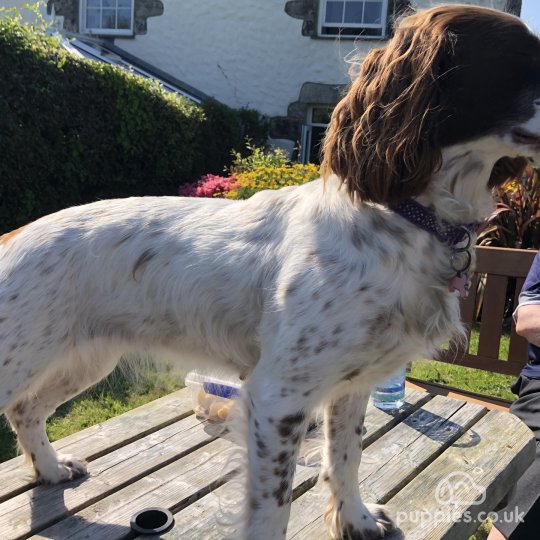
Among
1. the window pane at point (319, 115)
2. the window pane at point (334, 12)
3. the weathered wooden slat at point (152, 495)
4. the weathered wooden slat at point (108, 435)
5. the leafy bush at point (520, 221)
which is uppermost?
the window pane at point (334, 12)

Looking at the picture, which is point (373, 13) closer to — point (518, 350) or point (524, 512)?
point (518, 350)

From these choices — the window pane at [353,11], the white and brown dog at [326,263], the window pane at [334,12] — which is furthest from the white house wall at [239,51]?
the white and brown dog at [326,263]

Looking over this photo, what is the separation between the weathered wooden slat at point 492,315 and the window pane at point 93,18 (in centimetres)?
1192

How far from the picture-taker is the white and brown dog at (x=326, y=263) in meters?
1.84

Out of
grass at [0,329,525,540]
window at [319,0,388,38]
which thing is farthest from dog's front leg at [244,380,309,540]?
window at [319,0,388,38]

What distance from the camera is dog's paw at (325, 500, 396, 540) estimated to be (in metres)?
2.30

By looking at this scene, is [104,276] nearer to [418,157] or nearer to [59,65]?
[418,157]

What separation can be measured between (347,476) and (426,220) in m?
1.06

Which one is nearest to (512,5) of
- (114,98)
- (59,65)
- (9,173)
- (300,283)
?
(114,98)

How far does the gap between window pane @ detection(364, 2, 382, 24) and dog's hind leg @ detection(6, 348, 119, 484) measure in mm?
10667

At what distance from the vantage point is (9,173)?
595cm

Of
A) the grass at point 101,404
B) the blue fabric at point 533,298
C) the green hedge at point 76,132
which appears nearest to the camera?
the blue fabric at point 533,298

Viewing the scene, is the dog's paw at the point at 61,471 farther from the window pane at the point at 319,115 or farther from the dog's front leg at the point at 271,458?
the window pane at the point at 319,115

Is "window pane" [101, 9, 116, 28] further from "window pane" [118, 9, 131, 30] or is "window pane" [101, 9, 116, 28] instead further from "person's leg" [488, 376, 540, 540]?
"person's leg" [488, 376, 540, 540]
